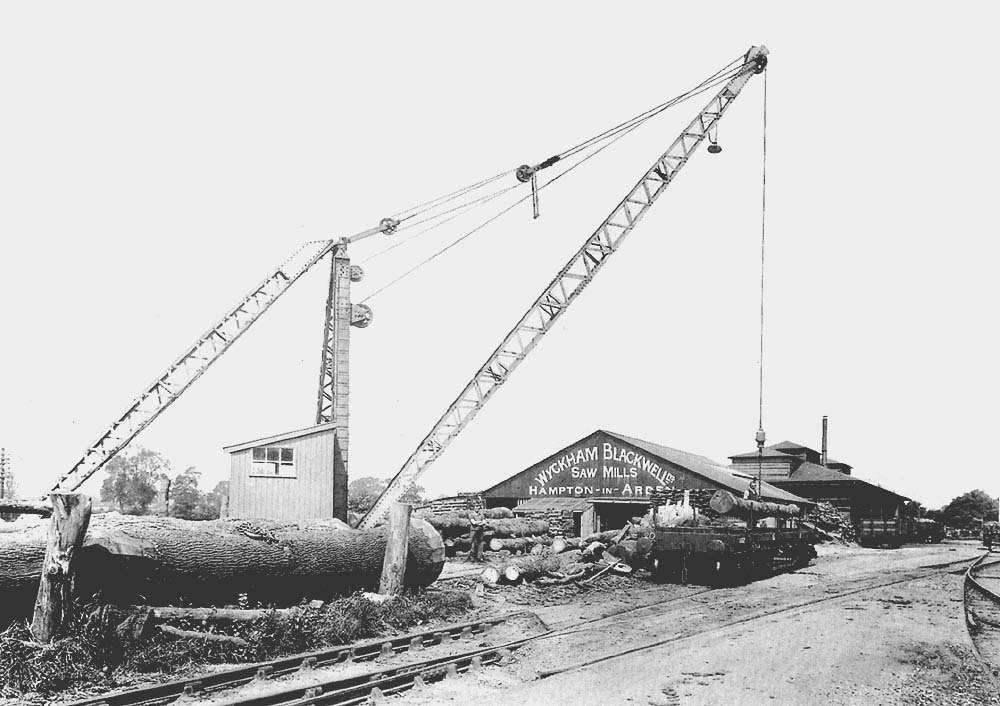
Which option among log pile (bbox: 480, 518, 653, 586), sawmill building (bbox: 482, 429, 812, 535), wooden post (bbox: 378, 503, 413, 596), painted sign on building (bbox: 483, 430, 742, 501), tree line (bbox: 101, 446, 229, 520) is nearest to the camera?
wooden post (bbox: 378, 503, 413, 596)

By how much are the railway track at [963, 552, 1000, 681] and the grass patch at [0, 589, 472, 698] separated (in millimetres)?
7350

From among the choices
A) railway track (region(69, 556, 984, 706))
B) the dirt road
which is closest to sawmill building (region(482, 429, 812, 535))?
the dirt road

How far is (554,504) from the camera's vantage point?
28984 millimetres

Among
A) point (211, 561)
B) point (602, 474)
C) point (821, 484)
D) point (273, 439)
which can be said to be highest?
point (273, 439)

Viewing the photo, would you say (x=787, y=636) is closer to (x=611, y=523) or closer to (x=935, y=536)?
(x=611, y=523)

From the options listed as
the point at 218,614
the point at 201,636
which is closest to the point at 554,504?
the point at 218,614

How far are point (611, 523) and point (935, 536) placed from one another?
20.1 metres

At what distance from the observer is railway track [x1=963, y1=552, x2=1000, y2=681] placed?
10.1 m

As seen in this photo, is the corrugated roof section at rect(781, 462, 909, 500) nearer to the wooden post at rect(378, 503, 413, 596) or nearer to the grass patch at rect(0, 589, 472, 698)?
the wooden post at rect(378, 503, 413, 596)

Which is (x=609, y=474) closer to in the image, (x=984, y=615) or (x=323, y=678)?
(x=984, y=615)

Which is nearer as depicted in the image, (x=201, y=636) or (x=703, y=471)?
(x=201, y=636)

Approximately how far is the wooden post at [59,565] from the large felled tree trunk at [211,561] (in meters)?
0.30

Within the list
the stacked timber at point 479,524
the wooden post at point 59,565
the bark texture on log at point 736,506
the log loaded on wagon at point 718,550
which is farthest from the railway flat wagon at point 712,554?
the wooden post at point 59,565

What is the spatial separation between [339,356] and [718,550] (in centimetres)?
1221
